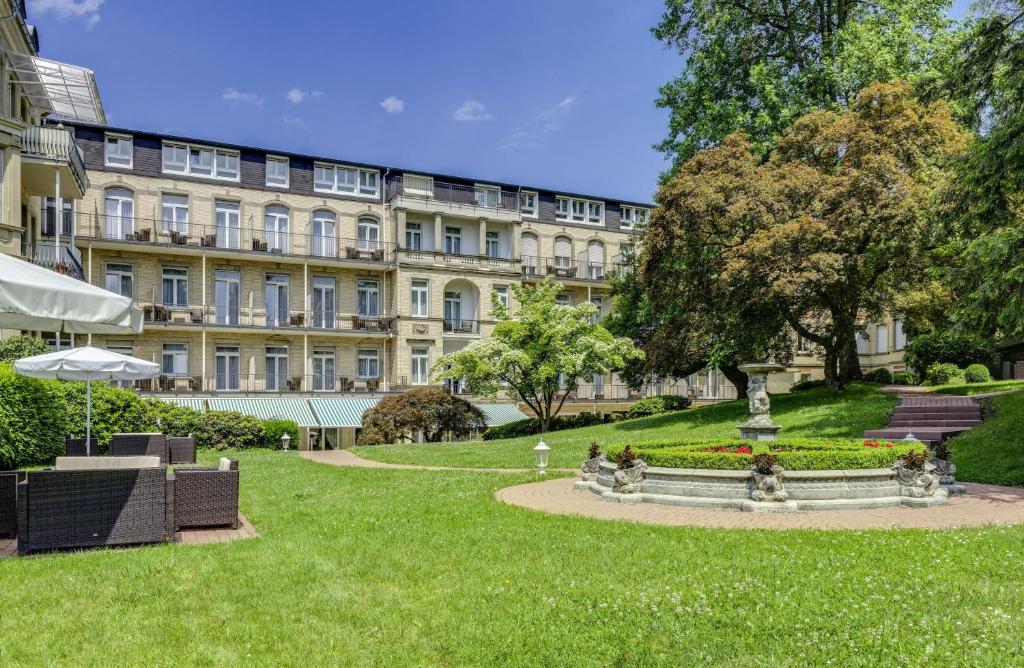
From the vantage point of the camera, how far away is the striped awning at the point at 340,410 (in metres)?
31.8

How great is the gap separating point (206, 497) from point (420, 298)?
28.6 meters

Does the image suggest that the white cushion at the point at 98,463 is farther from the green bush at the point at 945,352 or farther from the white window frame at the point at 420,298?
the green bush at the point at 945,352

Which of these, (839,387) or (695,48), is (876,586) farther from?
(695,48)

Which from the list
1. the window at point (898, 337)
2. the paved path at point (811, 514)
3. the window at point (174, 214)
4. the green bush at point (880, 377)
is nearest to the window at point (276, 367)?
the window at point (174, 214)

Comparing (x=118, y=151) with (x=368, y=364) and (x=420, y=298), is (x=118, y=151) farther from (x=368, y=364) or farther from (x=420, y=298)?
(x=420, y=298)

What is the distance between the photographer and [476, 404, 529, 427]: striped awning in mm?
34688

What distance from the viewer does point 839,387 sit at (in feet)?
83.8

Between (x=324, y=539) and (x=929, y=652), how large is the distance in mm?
6102

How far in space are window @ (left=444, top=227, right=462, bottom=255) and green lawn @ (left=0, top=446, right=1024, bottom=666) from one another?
31.3 meters

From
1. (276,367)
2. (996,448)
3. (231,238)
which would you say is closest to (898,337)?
(996,448)

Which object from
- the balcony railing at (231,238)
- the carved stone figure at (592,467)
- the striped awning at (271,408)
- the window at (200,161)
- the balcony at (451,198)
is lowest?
the striped awning at (271,408)

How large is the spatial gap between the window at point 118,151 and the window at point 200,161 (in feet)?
4.95

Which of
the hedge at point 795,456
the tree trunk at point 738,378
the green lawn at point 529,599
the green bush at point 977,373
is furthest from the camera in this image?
the tree trunk at point 738,378

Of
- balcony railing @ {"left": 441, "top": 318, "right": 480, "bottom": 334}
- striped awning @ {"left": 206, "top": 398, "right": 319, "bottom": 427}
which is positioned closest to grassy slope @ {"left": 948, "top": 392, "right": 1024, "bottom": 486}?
balcony railing @ {"left": 441, "top": 318, "right": 480, "bottom": 334}
